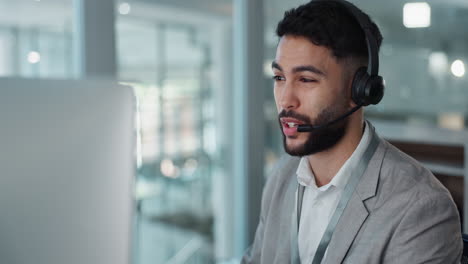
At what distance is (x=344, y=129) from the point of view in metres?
1.34

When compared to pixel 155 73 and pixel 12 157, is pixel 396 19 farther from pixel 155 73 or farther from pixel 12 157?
pixel 12 157

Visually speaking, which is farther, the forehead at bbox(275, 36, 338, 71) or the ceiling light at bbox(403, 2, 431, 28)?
the ceiling light at bbox(403, 2, 431, 28)

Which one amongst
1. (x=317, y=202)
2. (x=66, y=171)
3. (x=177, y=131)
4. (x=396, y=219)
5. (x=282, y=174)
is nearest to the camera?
(x=66, y=171)

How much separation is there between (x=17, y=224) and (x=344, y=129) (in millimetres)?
868

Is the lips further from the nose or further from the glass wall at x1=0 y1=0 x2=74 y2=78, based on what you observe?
the glass wall at x1=0 y1=0 x2=74 y2=78

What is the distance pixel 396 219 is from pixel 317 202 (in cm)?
26

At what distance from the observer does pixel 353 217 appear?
1.22 m

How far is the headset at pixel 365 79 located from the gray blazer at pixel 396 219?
0.13 metres

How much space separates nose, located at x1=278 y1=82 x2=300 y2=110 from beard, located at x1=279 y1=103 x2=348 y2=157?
15 millimetres

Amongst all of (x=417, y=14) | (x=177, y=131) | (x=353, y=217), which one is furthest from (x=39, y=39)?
(x=417, y=14)

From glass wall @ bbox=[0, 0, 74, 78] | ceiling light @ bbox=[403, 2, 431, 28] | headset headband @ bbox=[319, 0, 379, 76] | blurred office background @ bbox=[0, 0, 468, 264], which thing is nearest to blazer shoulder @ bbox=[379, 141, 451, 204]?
headset headband @ bbox=[319, 0, 379, 76]

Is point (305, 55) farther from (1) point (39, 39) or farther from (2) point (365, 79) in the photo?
(1) point (39, 39)

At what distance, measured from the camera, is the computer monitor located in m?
0.72

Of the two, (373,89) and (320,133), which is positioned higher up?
(373,89)
